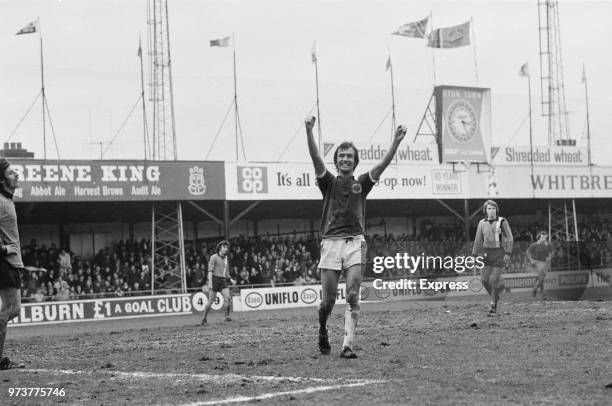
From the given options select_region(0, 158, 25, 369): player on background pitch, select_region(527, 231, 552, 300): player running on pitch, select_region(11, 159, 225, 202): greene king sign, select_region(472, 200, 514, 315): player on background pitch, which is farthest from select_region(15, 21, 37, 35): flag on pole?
select_region(0, 158, 25, 369): player on background pitch

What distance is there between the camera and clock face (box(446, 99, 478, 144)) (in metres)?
42.4

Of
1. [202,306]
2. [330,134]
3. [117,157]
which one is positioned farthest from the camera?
[330,134]

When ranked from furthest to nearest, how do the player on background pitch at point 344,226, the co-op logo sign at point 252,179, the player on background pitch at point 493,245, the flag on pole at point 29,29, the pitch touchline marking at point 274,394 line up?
the co-op logo sign at point 252,179, the flag on pole at point 29,29, the player on background pitch at point 493,245, the player on background pitch at point 344,226, the pitch touchline marking at point 274,394

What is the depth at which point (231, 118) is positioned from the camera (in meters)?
39.3

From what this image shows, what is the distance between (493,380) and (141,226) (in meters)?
35.5

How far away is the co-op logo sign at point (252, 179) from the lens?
36062 millimetres

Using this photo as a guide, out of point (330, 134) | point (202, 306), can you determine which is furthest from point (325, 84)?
point (202, 306)

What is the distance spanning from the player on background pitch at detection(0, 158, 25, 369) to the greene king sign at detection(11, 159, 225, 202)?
70.7 feet

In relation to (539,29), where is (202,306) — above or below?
below

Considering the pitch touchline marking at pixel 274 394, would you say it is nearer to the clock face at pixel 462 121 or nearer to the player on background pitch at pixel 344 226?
the player on background pitch at pixel 344 226

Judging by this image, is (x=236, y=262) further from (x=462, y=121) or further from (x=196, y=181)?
(x=462, y=121)

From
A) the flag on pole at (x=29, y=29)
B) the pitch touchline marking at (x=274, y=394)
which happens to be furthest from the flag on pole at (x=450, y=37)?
the pitch touchline marking at (x=274, y=394)

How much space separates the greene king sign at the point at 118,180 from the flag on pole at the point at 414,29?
13.8 m

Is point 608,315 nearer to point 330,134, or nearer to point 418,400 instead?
point 418,400
